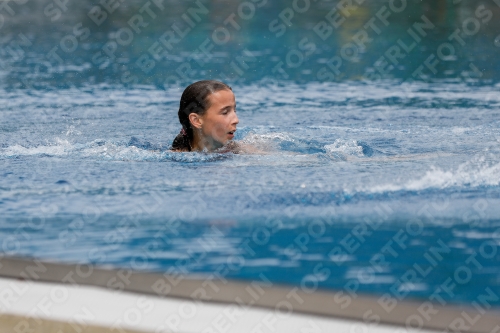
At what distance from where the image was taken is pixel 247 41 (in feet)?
42.9

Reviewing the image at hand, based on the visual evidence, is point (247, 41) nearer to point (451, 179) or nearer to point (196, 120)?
point (196, 120)

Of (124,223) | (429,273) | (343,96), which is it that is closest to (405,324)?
(429,273)

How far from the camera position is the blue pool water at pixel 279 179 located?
3.05 meters

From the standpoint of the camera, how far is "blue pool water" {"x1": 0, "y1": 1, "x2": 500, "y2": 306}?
3.05 m

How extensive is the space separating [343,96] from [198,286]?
6019mm

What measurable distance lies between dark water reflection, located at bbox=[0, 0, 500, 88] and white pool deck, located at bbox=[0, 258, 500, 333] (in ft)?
23.0

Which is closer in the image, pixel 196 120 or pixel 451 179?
pixel 451 179

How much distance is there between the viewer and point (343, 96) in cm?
807

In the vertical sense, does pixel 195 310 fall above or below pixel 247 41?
above

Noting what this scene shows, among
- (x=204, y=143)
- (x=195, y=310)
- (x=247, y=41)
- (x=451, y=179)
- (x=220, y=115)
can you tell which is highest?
(x=195, y=310)

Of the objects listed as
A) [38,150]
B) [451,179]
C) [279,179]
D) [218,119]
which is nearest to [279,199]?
[279,179]

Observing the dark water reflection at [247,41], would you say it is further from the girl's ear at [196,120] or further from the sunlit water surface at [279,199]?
the girl's ear at [196,120]

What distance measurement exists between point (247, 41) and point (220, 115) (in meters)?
8.34

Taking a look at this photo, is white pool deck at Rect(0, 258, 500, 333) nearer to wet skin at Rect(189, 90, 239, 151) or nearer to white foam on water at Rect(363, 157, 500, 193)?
white foam on water at Rect(363, 157, 500, 193)
